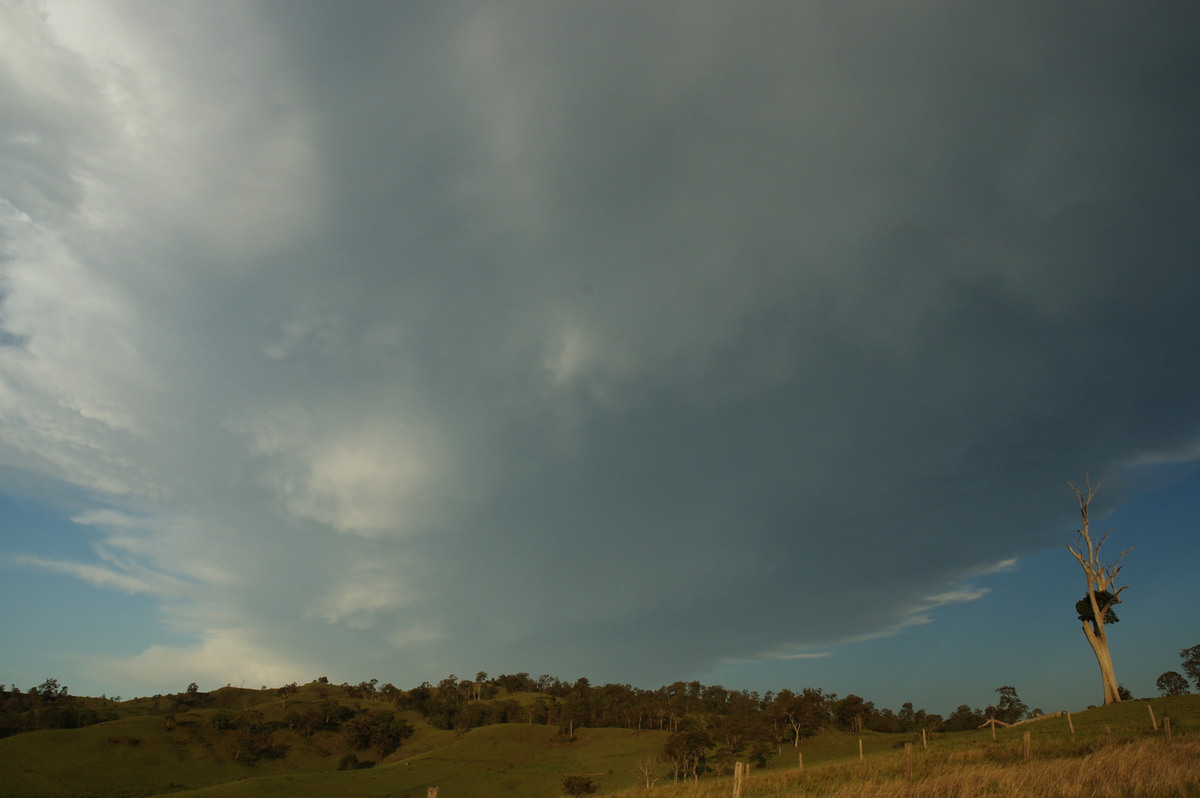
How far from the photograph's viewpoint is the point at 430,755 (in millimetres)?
A: 112500

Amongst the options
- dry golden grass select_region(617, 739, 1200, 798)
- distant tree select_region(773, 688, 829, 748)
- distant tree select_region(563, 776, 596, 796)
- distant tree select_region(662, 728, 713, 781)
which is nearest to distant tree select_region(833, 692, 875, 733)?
distant tree select_region(773, 688, 829, 748)

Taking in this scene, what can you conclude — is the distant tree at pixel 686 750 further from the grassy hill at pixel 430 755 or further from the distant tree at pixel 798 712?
the distant tree at pixel 798 712

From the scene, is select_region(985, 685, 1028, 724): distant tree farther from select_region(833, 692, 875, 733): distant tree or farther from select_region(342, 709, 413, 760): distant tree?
A: select_region(342, 709, 413, 760): distant tree

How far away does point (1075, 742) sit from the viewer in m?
34.2

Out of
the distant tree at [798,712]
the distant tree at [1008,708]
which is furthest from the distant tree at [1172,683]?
the distant tree at [798,712]

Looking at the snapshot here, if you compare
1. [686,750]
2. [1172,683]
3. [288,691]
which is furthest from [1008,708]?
[288,691]

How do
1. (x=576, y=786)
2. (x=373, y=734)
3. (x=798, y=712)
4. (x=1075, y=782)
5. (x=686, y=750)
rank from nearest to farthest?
(x=1075, y=782) < (x=576, y=786) < (x=686, y=750) < (x=798, y=712) < (x=373, y=734)

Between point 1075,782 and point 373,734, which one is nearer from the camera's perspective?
point 1075,782

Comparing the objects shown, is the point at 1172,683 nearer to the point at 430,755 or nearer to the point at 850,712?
the point at 850,712

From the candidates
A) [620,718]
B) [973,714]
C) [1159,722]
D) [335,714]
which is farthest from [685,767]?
[973,714]

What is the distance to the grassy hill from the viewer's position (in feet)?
134

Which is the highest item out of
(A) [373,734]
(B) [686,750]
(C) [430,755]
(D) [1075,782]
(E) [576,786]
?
(D) [1075,782]

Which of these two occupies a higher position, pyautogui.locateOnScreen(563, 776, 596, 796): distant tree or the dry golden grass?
the dry golden grass

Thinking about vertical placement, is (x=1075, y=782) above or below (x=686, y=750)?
above
